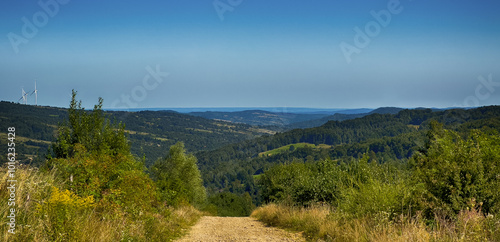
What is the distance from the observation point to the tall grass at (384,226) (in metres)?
5.16

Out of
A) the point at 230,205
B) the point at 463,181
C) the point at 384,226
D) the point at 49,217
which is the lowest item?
the point at 230,205

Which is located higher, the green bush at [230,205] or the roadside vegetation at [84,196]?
the roadside vegetation at [84,196]

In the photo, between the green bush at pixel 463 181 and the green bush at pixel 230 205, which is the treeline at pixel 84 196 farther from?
the green bush at pixel 230 205

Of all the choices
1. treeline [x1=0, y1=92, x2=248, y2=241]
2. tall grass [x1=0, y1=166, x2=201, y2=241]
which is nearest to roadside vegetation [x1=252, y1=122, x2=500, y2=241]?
treeline [x1=0, y1=92, x2=248, y2=241]

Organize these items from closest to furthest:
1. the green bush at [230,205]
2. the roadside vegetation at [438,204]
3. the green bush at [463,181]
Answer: the roadside vegetation at [438,204]
the green bush at [463,181]
the green bush at [230,205]

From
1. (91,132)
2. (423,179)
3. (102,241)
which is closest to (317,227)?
(423,179)

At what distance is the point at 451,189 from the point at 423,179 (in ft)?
2.15

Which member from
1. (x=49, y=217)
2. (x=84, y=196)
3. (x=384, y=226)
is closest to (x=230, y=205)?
(x=84, y=196)

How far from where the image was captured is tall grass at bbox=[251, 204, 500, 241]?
5.16 meters

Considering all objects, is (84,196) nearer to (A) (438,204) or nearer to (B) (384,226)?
(B) (384,226)

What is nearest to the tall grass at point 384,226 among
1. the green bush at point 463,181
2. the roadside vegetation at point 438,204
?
the roadside vegetation at point 438,204

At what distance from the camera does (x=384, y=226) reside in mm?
6719

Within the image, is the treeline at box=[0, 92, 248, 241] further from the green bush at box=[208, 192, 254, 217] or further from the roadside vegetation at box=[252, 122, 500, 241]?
the green bush at box=[208, 192, 254, 217]

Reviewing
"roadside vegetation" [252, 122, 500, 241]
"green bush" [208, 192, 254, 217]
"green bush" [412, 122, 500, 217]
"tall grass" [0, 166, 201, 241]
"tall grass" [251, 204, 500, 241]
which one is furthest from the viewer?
"green bush" [208, 192, 254, 217]
